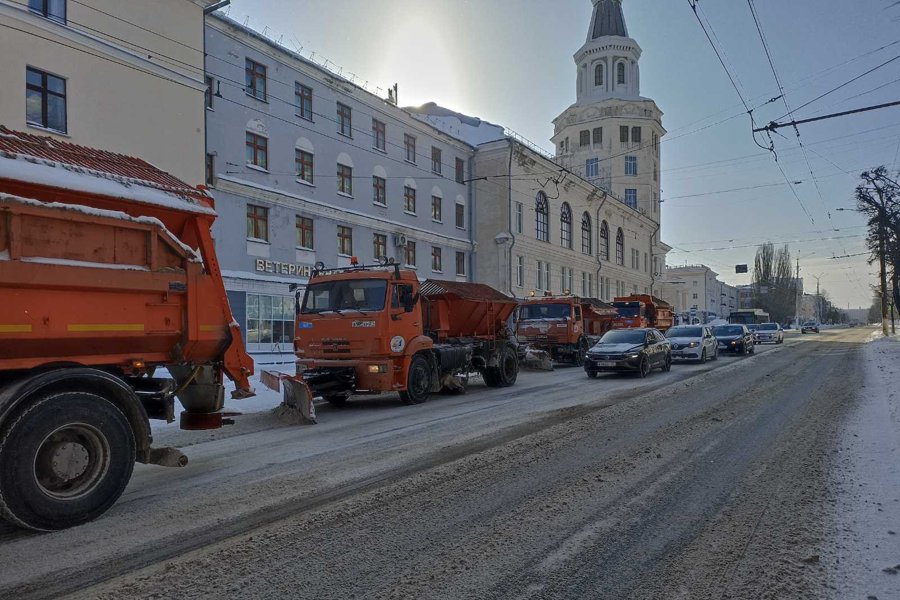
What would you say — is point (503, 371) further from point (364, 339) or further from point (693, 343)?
point (693, 343)

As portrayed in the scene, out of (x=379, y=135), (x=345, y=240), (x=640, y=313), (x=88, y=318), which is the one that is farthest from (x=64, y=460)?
(x=640, y=313)

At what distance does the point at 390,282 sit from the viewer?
11.9 metres

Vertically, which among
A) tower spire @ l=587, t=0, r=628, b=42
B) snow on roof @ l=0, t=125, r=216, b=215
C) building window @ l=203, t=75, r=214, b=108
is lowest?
snow on roof @ l=0, t=125, r=216, b=215

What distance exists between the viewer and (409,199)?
110ft

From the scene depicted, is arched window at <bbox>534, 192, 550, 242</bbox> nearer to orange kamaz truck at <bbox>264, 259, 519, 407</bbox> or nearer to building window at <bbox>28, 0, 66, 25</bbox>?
building window at <bbox>28, 0, 66, 25</bbox>

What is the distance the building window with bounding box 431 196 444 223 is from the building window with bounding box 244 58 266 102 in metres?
12.7

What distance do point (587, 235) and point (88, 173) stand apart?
50005mm

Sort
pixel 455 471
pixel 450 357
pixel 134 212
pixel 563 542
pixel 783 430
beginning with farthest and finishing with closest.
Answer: pixel 450 357
pixel 783 430
pixel 455 471
pixel 134 212
pixel 563 542

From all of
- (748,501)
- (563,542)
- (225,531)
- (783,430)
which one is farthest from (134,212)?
(783,430)

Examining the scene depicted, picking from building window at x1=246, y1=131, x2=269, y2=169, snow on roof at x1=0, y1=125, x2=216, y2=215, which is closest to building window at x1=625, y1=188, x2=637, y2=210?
building window at x1=246, y1=131, x2=269, y2=169

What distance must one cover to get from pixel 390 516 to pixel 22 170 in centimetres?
398

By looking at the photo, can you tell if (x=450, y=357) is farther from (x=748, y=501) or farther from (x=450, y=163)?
(x=450, y=163)

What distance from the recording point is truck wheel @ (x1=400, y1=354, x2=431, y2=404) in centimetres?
1227

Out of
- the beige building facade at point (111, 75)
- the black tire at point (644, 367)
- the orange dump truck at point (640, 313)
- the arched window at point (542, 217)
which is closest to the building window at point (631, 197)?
the arched window at point (542, 217)
